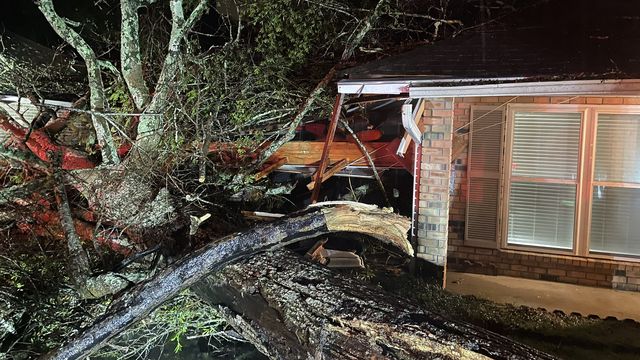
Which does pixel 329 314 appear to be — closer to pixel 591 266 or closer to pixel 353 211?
pixel 353 211

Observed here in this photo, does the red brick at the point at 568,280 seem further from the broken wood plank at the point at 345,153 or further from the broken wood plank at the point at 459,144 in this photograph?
the broken wood plank at the point at 345,153

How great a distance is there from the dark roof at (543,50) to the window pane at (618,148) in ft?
3.59

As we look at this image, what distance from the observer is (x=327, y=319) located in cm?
298

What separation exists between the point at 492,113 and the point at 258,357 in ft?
14.3

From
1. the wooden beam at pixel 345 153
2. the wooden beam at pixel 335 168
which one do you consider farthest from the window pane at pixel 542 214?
the wooden beam at pixel 335 168

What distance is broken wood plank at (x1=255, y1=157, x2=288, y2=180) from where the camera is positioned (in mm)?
7387

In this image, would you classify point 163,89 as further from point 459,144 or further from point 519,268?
point 519,268

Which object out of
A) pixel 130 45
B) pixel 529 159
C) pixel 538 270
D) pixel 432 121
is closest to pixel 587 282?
pixel 538 270

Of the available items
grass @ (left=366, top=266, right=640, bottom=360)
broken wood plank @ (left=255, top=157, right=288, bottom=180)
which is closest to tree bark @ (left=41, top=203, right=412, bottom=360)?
grass @ (left=366, top=266, right=640, bottom=360)

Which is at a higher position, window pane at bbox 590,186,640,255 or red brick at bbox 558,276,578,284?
window pane at bbox 590,186,640,255

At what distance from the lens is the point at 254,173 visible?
7.21 m

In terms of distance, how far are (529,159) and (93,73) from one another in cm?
592

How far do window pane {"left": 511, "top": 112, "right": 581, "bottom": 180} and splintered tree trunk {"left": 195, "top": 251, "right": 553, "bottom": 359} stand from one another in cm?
363

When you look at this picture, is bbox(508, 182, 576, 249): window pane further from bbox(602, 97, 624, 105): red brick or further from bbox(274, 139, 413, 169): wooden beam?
bbox(274, 139, 413, 169): wooden beam
